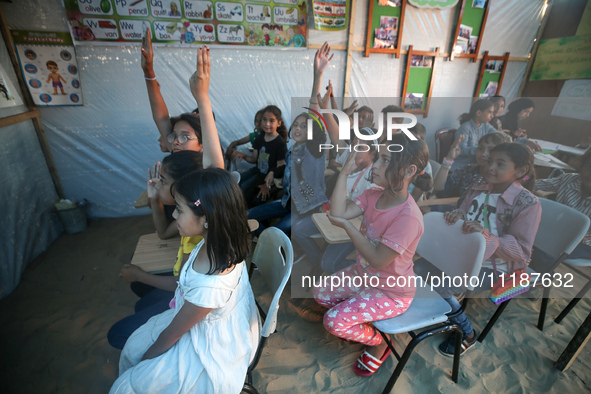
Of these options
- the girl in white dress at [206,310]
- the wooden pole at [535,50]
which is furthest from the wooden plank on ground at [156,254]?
the wooden pole at [535,50]

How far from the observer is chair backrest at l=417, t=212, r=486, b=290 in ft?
4.51

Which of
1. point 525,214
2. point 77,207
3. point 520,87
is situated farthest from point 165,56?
point 520,87

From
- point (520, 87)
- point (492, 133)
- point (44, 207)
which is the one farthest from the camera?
point (520, 87)

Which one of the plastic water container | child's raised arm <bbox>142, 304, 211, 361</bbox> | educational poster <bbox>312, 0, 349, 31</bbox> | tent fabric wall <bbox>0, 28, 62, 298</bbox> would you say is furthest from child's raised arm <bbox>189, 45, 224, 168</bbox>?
the plastic water container

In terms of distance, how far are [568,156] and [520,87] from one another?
164 inches

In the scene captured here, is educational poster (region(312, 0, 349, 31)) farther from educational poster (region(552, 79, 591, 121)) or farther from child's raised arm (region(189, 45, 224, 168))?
educational poster (region(552, 79, 591, 121))

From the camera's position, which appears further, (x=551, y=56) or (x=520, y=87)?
(x=520, y=87)

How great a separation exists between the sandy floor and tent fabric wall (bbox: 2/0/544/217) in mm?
1468

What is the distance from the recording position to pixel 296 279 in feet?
7.56

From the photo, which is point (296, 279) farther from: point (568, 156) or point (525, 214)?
point (568, 156)

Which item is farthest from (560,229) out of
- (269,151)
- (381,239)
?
(269,151)

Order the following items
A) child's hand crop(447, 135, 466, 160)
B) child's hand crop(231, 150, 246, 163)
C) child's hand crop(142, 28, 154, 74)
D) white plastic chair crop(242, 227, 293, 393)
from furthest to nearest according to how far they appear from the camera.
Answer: child's hand crop(231, 150, 246, 163)
child's hand crop(142, 28, 154, 74)
child's hand crop(447, 135, 466, 160)
white plastic chair crop(242, 227, 293, 393)

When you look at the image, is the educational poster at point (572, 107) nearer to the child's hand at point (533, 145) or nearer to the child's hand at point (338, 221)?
the child's hand at point (533, 145)

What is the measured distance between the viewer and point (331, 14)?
130 inches
